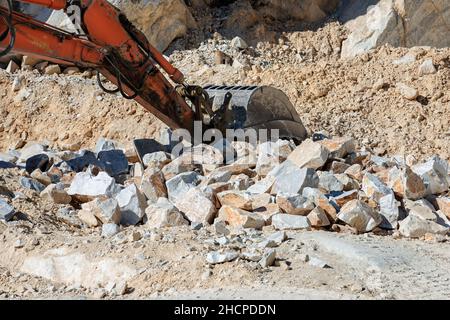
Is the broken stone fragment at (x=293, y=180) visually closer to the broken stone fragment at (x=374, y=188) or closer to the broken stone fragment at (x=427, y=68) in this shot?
the broken stone fragment at (x=374, y=188)

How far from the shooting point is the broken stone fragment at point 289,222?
5.46 metres

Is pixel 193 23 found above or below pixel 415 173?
above

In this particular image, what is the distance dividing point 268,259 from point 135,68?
10.8ft

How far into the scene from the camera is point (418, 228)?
567 cm

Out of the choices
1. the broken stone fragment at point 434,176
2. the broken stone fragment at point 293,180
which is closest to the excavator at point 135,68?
the broken stone fragment at point 293,180

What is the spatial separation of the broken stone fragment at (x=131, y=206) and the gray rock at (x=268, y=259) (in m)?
1.73

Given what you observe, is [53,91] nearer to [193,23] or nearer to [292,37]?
[193,23]

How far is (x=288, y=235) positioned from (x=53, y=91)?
582 centimetres

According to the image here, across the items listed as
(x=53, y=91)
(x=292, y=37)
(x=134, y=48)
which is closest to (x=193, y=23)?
(x=292, y=37)

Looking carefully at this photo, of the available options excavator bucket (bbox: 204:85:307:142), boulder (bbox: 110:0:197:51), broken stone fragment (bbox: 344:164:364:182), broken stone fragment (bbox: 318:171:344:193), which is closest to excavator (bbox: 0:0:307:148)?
excavator bucket (bbox: 204:85:307:142)

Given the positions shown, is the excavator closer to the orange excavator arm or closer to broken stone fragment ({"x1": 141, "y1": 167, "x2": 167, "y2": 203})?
the orange excavator arm

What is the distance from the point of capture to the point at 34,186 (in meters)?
6.57

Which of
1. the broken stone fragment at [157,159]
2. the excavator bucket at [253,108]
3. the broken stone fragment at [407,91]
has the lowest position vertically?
the broken stone fragment at [157,159]

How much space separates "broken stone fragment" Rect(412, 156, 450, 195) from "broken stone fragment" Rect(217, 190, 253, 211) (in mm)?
1543
